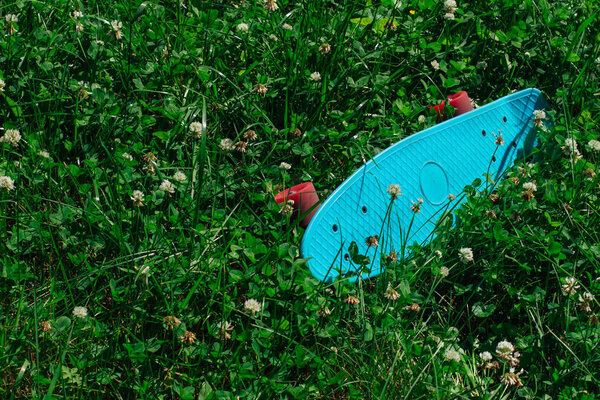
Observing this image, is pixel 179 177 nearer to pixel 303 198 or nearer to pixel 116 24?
pixel 303 198

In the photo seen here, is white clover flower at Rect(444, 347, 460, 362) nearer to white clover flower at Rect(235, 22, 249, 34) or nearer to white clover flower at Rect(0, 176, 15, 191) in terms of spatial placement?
white clover flower at Rect(0, 176, 15, 191)

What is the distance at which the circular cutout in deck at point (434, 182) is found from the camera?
8.23 feet

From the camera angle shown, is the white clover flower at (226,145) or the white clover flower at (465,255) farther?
the white clover flower at (226,145)

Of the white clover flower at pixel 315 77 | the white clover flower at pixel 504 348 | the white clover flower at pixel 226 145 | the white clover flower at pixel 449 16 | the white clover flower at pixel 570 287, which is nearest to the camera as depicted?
the white clover flower at pixel 504 348

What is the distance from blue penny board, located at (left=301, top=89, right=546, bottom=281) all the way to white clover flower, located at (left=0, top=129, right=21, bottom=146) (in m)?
1.00

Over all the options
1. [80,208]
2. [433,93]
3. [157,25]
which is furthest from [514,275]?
[157,25]

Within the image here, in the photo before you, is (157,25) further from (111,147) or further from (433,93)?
(433,93)

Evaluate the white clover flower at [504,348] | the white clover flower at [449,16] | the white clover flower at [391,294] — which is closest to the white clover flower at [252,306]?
the white clover flower at [391,294]

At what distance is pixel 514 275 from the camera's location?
224 centimetres

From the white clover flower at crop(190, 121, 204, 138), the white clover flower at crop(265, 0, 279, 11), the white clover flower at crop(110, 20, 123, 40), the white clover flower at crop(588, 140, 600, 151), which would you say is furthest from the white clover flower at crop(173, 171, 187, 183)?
the white clover flower at crop(588, 140, 600, 151)

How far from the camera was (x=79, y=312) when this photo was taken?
6.12ft

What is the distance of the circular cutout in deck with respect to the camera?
2.51m

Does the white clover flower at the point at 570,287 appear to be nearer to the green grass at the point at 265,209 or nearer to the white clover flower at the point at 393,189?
the green grass at the point at 265,209

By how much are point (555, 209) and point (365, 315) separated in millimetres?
859
